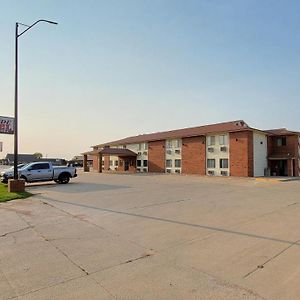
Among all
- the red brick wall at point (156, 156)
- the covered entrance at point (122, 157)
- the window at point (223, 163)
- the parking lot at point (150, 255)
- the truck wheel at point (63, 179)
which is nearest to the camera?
the parking lot at point (150, 255)

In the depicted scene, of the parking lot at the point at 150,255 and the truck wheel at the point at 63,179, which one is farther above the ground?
the truck wheel at the point at 63,179

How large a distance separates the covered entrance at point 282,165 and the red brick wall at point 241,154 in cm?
529

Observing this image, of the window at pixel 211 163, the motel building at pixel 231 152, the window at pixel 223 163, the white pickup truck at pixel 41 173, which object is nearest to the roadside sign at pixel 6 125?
the white pickup truck at pixel 41 173

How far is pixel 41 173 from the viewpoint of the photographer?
81.3ft

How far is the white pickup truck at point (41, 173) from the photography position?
24.0 meters

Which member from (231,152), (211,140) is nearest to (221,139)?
(211,140)

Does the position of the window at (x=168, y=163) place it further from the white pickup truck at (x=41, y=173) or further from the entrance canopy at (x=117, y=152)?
the white pickup truck at (x=41, y=173)

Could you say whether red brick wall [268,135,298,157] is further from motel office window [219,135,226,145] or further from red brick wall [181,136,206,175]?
red brick wall [181,136,206,175]

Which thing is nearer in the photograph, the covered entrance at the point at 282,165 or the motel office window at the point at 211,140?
the covered entrance at the point at 282,165

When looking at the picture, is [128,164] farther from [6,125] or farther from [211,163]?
[6,125]

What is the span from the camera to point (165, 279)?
4.71 metres

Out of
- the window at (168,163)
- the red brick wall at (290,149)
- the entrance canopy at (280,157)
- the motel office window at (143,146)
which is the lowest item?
the window at (168,163)

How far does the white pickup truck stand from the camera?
945 inches

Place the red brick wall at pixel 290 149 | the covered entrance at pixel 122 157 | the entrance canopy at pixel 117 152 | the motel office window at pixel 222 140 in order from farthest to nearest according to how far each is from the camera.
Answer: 1. the covered entrance at pixel 122 157
2. the entrance canopy at pixel 117 152
3. the motel office window at pixel 222 140
4. the red brick wall at pixel 290 149
